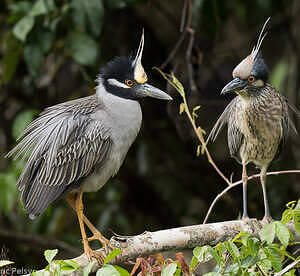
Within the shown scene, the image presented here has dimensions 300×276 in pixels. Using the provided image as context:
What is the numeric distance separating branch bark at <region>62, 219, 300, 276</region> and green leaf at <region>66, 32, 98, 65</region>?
1736 mm

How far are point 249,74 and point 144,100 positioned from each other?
2.82m

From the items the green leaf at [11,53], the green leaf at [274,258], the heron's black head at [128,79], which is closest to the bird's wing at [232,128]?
the heron's black head at [128,79]

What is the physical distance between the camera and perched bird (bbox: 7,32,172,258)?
3.05 metres

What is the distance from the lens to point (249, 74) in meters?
2.86

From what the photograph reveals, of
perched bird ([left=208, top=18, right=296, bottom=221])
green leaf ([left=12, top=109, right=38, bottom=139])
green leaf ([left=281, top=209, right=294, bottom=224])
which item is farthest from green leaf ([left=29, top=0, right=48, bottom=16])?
green leaf ([left=281, top=209, right=294, bottom=224])

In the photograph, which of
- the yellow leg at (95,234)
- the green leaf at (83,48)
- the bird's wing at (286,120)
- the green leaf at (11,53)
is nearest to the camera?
the yellow leg at (95,234)

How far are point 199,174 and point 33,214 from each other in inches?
123

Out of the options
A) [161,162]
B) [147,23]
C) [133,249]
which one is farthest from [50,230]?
[133,249]

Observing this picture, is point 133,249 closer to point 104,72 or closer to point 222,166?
point 104,72

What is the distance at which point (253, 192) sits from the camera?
541cm

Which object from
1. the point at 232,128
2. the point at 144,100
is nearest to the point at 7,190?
the point at 144,100

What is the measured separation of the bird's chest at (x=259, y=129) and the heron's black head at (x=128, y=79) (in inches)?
20.9

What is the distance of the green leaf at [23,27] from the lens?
3.95 metres

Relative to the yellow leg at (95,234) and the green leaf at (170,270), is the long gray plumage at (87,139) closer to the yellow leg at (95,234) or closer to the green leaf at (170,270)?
the yellow leg at (95,234)
